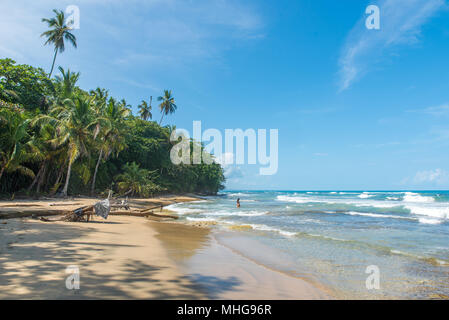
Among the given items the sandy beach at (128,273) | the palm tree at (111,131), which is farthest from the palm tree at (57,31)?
the sandy beach at (128,273)

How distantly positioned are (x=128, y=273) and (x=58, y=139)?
952 inches

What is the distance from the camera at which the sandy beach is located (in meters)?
3.51

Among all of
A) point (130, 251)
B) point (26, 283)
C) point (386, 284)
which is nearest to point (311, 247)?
point (386, 284)

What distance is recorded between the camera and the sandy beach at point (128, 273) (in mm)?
3509

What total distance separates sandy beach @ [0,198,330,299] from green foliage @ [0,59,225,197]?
1709 cm

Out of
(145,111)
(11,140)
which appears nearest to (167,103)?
(145,111)

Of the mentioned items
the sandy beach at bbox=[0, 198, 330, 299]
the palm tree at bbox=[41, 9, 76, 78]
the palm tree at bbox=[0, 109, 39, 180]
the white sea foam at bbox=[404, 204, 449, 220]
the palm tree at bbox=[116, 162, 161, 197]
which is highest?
the palm tree at bbox=[41, 9, 76, 78]

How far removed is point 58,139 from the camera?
23.4 m

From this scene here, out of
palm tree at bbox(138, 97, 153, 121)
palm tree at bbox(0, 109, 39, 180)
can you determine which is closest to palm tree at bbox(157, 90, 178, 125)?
palm tree at bbox(138, 97, 153, 121)

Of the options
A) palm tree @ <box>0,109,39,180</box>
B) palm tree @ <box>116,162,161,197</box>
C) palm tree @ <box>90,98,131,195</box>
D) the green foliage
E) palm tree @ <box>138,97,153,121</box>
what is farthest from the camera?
palm tree @ <box>138,97,153,121</box>

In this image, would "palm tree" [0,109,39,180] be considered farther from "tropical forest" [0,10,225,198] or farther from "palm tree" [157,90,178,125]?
"palm tree" [157,90,178,125]

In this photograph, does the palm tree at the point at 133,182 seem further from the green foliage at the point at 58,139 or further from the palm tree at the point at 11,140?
the palm tree at the point at 11,140
